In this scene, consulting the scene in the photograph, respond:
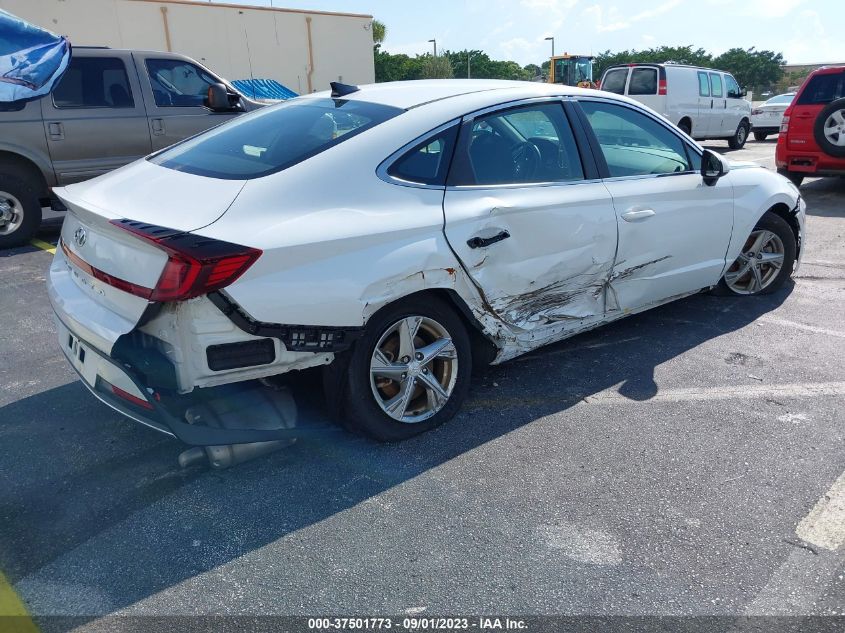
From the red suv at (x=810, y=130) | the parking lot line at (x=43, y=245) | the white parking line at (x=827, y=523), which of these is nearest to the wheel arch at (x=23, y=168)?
the parking lot line at (x=43, y=245)

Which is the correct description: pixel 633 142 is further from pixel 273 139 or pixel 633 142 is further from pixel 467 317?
pixel 273 139

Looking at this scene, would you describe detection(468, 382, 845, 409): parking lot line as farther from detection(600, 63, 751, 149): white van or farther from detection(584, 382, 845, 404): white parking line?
detection(600, 63, 751, 149): white van

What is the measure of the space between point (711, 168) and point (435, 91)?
201 cm

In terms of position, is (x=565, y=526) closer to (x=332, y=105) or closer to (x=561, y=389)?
(x=561, y=389)

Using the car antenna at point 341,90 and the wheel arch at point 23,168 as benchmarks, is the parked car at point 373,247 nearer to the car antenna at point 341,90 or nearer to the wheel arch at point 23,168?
the car antenna at point 341,90

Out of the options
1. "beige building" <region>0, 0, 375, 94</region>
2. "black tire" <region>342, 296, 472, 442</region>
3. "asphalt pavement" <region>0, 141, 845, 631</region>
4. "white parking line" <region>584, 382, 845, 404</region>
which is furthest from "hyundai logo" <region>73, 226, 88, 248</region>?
"beige building" <region>0, 0, 375, 94</region>

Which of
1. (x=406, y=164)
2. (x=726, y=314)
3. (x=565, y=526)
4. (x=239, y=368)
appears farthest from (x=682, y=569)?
(x=726, y=314)

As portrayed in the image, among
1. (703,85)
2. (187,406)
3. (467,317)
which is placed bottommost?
(187,406)

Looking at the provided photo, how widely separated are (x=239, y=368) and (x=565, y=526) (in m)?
1.42

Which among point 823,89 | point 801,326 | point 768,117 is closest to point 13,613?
point 801,326

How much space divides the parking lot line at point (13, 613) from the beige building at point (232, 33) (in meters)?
20.7

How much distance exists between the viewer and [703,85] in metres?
16.5

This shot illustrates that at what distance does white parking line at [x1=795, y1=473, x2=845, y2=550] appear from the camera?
2.63 metres

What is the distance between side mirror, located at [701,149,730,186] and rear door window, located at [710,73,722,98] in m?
13.9
